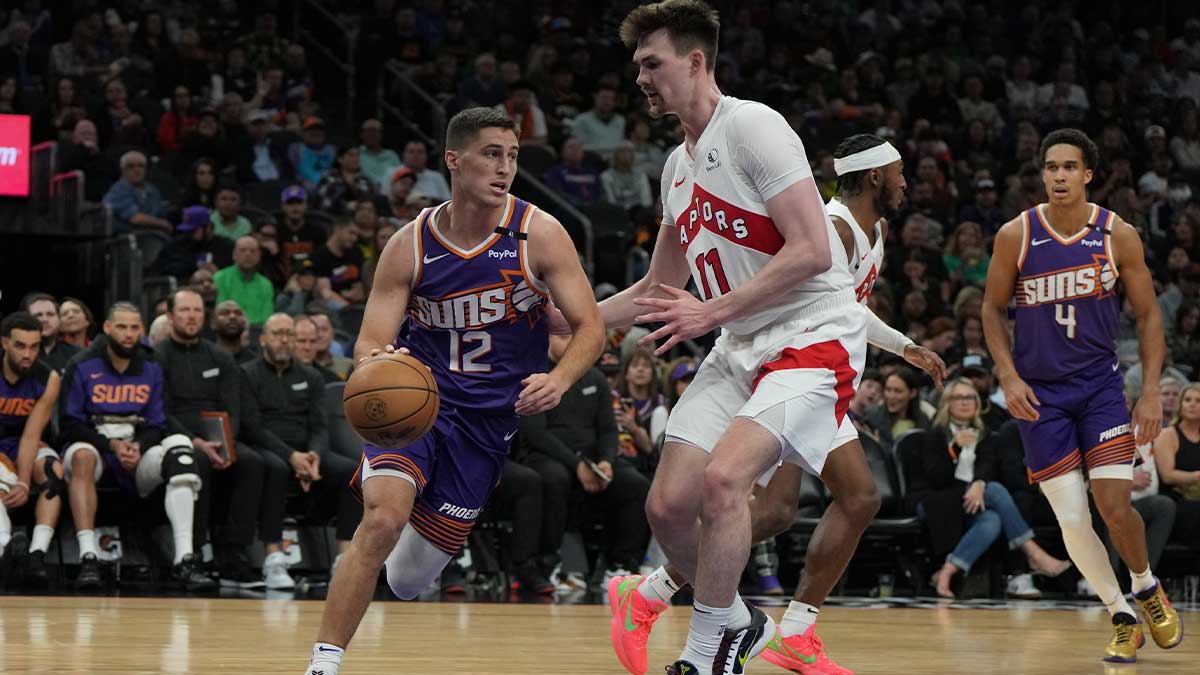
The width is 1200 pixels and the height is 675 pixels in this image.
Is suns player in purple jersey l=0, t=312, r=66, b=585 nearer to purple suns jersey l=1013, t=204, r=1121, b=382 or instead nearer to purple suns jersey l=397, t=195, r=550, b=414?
purple suns jersey l=397, t=195, r=550, b=414

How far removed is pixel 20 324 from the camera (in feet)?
30.9

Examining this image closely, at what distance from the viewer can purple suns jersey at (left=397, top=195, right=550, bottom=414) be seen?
507cm

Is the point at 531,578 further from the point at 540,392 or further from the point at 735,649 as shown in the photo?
the point at 540,392

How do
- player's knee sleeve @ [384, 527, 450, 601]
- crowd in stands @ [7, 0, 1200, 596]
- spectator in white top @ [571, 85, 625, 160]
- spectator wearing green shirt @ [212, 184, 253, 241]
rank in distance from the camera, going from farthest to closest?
spectator in white top @ [571, 85, 625, 160], spectator wearing green shirt @ [212, 184, 253, 241], crowd in stands @ [7, 0, 1200, 596], player's knee sleeve @ [384, 527, 450, 601]

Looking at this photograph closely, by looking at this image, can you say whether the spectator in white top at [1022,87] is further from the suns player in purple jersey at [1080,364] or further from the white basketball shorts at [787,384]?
the white basketball shorts at [787,384]

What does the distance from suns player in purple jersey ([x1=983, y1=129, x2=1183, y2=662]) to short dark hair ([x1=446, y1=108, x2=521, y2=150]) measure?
105 inches

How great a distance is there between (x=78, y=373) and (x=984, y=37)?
13724 mm

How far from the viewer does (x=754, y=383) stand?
16.1 feet

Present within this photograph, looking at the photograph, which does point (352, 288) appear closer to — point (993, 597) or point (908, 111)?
point (993, 597)

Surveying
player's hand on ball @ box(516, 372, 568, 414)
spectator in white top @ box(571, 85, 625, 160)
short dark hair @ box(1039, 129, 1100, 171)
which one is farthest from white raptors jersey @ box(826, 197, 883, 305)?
spectator in white top @ box(571, 85, 625, 160)

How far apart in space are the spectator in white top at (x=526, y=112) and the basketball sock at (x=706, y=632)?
11.2m

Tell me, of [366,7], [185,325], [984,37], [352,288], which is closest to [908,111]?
[984,37]

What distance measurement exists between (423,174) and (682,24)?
31.6 feet

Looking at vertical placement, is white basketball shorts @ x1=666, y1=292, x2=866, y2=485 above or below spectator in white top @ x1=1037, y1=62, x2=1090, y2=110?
below
